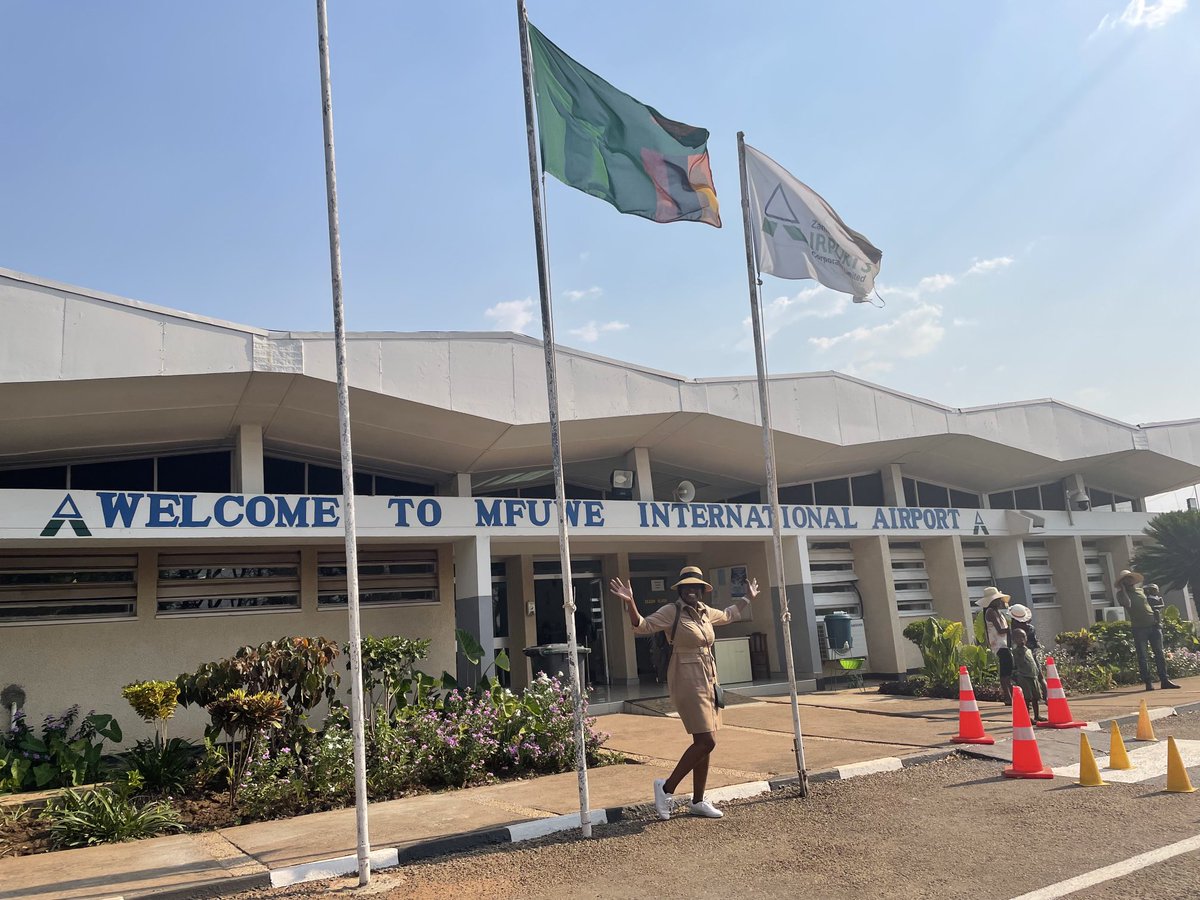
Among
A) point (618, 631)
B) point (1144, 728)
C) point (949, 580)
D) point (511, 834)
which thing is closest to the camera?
point (511, 834)

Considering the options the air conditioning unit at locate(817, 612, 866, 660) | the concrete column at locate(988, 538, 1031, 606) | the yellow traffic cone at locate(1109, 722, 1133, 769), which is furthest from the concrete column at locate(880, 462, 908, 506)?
the yellow traffic cone at locate(1109, 722, 1133, 769)

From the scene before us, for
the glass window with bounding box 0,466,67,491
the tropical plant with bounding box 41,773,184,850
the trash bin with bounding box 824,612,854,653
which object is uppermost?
the glass window with bounding box 0,466,67,491

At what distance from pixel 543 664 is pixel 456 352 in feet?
15.6

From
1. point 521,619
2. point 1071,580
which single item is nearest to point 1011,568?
point 1071,580

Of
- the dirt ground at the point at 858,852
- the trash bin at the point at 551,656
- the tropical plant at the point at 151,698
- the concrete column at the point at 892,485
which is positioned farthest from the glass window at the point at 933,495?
the tropical plant at the point at 151,698

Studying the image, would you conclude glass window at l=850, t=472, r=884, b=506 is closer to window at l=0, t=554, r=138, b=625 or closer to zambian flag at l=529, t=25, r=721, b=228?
zambian flag at l=529, t=25, r=721, b=228

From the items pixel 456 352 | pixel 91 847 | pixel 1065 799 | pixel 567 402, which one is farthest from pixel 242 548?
pixel 1065 799

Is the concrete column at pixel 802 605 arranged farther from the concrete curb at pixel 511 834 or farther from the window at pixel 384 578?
the concrete curb at pixel 511 834

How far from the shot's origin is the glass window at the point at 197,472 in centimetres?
1375

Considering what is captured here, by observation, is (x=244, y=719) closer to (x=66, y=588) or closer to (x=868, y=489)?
(x=66, y=588)

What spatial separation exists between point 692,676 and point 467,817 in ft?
7.44

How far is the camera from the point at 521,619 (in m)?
18.0

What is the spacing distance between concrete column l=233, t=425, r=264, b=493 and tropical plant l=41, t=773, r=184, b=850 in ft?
17.1

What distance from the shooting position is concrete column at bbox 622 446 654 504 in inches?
642
